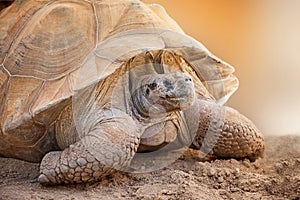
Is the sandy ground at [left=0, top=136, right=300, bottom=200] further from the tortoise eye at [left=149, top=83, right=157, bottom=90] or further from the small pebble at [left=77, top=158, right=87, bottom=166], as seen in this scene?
the tortoise eye at [left=149, top=83, right=157, bottom=90]

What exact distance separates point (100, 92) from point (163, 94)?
0.35 m

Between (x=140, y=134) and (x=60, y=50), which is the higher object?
(x=60, y=50)

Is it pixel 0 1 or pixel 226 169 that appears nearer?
pixel 226 169

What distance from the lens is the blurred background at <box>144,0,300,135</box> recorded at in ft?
15.9

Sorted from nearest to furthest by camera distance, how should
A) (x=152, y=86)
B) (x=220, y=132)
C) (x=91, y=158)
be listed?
(x=91, y=158)
(x=152, y=86)
(x=220, y=132)

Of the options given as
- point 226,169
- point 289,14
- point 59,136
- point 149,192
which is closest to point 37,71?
point 59,136

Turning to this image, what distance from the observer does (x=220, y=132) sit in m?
3.14

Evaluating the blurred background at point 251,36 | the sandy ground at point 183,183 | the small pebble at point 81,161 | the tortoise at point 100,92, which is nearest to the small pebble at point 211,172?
the sandy ground at point 183,183

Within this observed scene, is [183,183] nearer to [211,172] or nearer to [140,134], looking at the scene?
[211,172]

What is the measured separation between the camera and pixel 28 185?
262 centimetres

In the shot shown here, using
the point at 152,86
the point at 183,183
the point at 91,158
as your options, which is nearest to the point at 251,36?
the point at 152,86

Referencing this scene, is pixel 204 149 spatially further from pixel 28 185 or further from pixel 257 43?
pixel 257 43

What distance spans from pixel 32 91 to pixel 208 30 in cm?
259

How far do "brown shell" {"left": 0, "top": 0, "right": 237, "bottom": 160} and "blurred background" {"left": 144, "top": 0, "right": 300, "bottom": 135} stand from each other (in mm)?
1686
